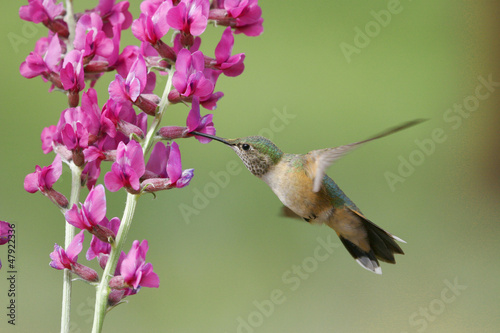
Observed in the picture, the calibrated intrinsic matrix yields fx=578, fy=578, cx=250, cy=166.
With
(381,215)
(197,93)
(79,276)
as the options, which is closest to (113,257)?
(79,276)

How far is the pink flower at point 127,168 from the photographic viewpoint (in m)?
0.71

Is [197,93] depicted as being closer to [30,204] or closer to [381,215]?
[30,204]

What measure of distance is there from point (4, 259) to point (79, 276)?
1.76 m

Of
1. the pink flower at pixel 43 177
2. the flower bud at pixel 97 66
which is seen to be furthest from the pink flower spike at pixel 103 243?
the flower bud at pixel 97 66

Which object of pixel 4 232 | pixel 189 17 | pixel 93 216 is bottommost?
pixel 4 232

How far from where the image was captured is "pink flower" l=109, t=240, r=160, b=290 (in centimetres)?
70

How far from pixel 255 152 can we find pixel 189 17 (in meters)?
0.42

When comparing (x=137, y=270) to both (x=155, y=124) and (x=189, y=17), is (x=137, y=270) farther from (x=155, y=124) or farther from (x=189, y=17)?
(x=189, y=17)

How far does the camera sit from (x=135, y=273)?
714 mm

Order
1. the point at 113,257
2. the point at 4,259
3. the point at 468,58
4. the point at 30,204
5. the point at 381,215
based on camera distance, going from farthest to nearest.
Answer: the point at 468,58 < the point at 381,215 < the point at 30,204 < the point at 4,259 < the point at 113,257

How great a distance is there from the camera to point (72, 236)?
0.78 m

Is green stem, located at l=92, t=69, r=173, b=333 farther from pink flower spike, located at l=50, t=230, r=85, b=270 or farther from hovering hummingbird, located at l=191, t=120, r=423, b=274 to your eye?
hovering hummingbird, located at l=191, t=120, r=423, b=274

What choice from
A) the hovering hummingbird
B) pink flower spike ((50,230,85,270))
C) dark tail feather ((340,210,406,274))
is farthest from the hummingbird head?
pink flower spike ((50,230,85,270))

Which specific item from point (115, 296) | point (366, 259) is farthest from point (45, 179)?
point (366, 259)
